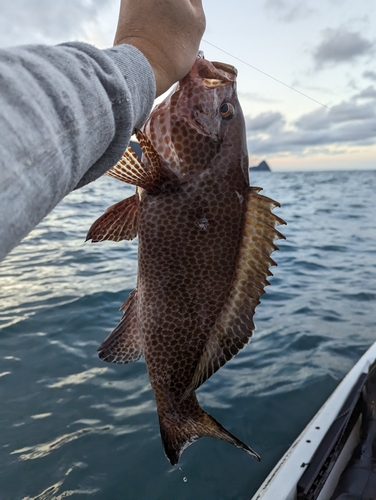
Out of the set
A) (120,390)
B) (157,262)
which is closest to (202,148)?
(157,262)

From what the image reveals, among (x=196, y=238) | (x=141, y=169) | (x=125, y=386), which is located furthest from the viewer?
(x=125, y=386)

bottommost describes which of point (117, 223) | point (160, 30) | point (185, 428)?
point (185, 428)

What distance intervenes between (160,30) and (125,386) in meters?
4.96

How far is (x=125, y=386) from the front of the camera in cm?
557

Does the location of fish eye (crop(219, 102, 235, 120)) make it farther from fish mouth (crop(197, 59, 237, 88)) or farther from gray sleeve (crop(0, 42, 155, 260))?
gray sleeve (crop(0, 42, 155, 260))

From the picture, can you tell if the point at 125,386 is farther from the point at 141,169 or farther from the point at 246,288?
the point at 141,169

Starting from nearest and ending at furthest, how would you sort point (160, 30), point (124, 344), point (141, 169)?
point (160, 30) → point (141, 169) → point (124, 344)

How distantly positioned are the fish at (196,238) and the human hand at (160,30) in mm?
500

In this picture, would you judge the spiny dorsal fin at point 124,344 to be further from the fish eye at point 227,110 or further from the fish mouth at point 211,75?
the fish mouth at point 211,75

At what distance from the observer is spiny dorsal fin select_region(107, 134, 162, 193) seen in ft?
5.62

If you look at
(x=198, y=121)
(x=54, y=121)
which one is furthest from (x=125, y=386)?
(x=54, y=121)

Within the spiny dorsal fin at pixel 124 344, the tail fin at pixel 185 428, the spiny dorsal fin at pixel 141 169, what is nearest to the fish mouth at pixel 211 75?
the spiny dorsal fin at pixel 141 169

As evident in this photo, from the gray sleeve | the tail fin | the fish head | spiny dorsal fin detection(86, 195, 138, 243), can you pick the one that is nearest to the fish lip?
the fish head

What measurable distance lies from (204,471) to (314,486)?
1.28m
